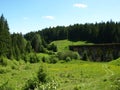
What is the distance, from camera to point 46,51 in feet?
514

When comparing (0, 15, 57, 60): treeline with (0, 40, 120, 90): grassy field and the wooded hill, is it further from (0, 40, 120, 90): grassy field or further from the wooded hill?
(0, 40, 120, 90): grassy field

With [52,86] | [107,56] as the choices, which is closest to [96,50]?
[107,56]

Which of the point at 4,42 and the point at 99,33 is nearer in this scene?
the point at 4,42

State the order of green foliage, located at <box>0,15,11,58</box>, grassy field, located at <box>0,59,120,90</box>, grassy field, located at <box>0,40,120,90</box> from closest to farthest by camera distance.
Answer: grassy field, located at <box>0,40,120,90</box>, grassy field, located at <box>0,59,120,90</box>, green foliage, located at <box>0,15,11,58</box>

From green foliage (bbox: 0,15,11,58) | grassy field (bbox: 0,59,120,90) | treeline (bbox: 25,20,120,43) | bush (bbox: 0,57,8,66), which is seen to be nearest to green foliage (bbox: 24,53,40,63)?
grassy field (bbox: 0,59,120,90)

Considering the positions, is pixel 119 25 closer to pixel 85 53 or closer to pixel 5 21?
pixel 85 53

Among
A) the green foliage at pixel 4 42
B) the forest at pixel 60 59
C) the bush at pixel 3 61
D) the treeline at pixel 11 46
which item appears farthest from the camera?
the treeline at pixel 11 46

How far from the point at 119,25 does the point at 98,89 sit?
14725 cm

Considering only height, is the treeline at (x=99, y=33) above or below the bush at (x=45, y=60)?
above

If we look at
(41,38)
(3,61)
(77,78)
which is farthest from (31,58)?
(77,78)

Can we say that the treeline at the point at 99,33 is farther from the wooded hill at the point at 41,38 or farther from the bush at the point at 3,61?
the bush at the point at 3,61

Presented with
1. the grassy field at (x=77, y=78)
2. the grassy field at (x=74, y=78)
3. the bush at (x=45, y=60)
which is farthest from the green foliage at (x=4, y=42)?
the bush at (x=45, y=60)

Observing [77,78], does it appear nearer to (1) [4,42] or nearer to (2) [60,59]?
(1) [4,42]

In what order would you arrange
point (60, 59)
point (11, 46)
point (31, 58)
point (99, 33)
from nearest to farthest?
point (11, 46), point (31, 58), point (60, 59), point (99, 33)
